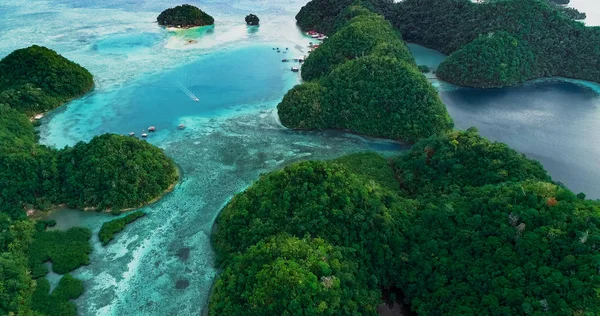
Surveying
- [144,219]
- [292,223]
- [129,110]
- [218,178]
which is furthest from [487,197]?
[129,110]

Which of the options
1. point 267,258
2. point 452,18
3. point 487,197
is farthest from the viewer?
point 452,18

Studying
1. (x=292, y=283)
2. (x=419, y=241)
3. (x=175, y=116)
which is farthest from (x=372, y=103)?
(x=292, y=283)

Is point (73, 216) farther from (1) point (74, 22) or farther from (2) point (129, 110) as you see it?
(1) point (74, 22)

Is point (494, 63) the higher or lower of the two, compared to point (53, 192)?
higher

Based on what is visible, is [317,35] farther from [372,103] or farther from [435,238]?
[435,238]

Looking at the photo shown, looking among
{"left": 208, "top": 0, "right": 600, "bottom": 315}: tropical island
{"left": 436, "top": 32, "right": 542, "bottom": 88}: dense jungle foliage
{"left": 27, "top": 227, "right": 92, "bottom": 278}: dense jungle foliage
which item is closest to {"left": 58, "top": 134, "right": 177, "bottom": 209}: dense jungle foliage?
{"left": 27, "top": 227, "right": 92, "bottom": 278}: dense jungle foliage

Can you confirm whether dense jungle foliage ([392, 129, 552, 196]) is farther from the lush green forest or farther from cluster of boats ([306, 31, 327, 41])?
cluster of boats ([306, 31, 327, 41])
